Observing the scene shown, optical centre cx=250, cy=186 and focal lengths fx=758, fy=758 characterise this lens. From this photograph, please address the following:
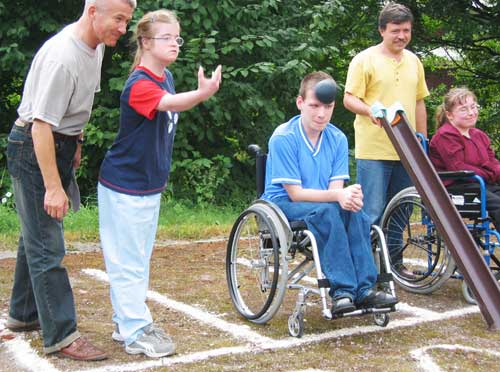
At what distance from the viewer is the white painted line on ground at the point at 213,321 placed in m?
4.14

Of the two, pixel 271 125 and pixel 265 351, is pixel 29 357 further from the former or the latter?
pixel 271 125

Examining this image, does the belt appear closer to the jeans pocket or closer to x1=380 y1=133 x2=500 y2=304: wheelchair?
the jeans pocket

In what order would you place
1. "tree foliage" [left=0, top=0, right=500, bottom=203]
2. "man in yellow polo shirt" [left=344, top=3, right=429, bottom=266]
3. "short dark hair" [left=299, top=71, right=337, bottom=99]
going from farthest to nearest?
"tree foliage" [left=0, top=0, right=500, bottom=203], "man in yellow polo shirt" [left=344, top=3, right=429, bottom=266], "short dark hair" [left=299, top=71, right=337, bottom=99]

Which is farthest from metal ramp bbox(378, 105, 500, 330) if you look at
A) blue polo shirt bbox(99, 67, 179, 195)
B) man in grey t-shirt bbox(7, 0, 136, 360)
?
man in grey t-shirt bbox(7, 0, 136, 360)

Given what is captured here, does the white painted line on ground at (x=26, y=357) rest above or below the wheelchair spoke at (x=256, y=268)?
below

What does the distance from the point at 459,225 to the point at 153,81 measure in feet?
5.72

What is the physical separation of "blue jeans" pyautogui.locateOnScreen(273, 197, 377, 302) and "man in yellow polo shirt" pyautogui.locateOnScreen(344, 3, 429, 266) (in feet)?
4.03

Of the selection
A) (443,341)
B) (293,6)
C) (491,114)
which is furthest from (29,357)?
(491,114)

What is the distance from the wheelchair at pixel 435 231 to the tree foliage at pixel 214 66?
138 inches

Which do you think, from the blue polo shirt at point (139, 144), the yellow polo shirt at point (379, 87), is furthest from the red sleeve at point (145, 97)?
the yellow polo shirt at point (379, 87)

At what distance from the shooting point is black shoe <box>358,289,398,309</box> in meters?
4.00

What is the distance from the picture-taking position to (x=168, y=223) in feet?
26.1

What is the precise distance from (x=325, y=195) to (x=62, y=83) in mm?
1567

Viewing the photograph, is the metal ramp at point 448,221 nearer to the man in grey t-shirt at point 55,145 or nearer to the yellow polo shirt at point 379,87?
the yellow polo shirt at point 379,87
